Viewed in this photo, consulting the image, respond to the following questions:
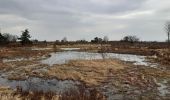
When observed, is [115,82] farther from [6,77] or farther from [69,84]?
[6,77]

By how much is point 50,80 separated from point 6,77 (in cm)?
422

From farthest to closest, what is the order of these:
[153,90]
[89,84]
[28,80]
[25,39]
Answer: [25,39], [28,80], [89,84], [153,90]

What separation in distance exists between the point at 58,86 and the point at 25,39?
7230 cm

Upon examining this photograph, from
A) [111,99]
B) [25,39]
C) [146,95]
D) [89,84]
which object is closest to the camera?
[111,99]

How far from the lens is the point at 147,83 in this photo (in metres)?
23.9

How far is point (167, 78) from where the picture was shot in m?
27.2

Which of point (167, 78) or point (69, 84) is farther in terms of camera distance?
point (167, 78)

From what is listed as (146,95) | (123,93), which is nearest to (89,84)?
(123,93)

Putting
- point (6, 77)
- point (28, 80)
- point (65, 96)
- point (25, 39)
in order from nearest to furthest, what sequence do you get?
point (65, 96)
point (28, 80)
point (6, 77)
point (25, 39)

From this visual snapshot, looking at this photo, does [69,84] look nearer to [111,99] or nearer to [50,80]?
[50,80]

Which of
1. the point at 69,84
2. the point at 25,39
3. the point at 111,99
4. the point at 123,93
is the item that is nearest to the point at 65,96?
the point at 111,99

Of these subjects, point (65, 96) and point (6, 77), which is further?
point (6, 77)

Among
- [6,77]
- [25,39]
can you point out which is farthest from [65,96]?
[25,39]

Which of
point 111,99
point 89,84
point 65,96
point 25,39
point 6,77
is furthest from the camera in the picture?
point 25,39
